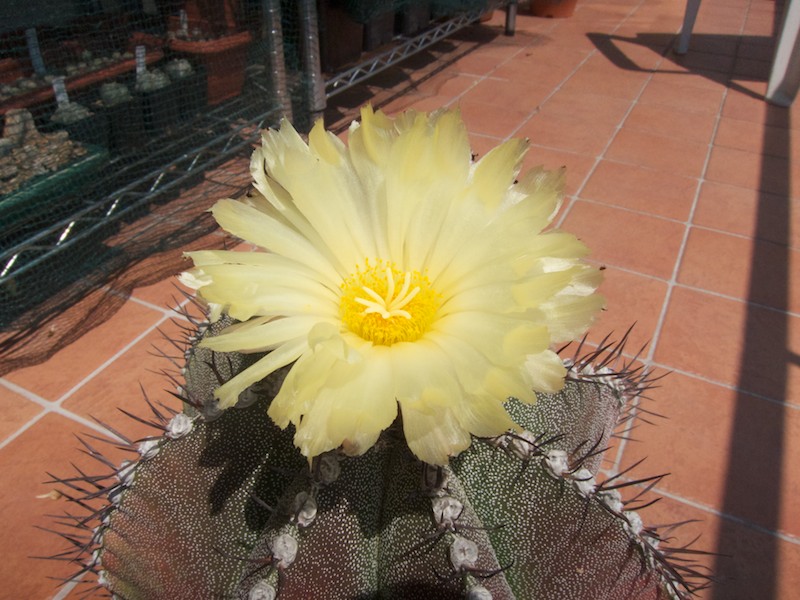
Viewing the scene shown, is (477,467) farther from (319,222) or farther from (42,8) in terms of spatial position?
(42,8)

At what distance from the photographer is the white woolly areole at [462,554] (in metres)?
0.46

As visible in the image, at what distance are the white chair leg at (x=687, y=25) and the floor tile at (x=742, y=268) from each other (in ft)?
6.07

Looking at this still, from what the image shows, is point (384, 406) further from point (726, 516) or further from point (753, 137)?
point (753, 137)

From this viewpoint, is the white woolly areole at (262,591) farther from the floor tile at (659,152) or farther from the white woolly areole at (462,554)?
the floor tile at (659,152)

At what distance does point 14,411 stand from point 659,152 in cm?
217

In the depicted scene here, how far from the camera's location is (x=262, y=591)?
0.45 metres

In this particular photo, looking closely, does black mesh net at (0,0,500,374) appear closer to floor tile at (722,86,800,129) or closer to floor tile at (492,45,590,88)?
floor tile at (492,45,590,88)

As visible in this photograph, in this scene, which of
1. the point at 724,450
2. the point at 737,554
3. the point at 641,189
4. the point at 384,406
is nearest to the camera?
the point at 384,406

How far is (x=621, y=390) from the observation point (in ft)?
2.29

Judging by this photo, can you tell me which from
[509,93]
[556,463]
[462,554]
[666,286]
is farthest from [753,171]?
[462,554]

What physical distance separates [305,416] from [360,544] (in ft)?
0.54

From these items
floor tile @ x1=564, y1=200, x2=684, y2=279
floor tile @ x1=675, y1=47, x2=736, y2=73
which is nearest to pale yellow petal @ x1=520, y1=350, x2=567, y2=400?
floor tile @ x1=564, y1=200, x2=684, y2=279

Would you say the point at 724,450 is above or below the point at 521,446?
below

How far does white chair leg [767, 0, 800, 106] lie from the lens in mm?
2654
